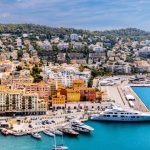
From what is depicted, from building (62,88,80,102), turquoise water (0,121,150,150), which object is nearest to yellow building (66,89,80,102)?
building (62,88,80,102)

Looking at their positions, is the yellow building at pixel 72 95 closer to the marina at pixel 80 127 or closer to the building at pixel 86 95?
the building at pixel 86 95

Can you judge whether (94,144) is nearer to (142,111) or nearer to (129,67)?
(142,111)

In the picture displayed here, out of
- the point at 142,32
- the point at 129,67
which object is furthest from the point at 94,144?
the point at 142,32

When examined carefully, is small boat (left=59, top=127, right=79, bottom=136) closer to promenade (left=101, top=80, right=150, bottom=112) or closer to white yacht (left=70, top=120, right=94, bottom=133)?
white yacht (left=70, top=120, right=94, bottom=133)

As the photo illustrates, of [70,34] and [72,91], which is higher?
[70,34]

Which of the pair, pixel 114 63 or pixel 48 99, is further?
pixel 114 63

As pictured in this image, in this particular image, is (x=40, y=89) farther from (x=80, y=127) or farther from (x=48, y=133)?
(x=48, y=133)

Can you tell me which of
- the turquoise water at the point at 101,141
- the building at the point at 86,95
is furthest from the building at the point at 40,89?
the turquoise water at the point at 101,141

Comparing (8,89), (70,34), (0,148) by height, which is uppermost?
(70,34)
